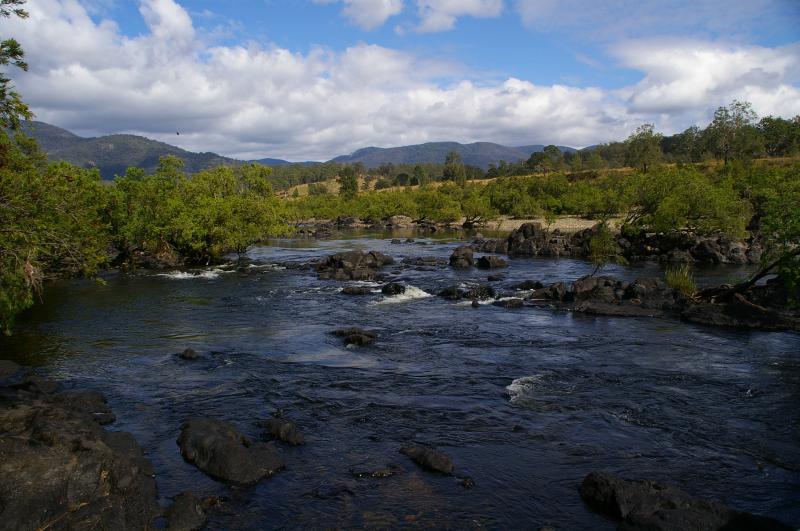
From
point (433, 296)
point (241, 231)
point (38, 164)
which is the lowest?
point (433, 296)

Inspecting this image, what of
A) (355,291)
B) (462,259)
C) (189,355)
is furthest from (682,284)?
(189,355)

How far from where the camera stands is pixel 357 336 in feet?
78.8

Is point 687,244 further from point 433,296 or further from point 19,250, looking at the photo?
point 19,250

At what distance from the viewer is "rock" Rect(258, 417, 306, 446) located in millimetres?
14313

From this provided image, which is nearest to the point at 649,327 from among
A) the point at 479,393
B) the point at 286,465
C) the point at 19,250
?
the point at 479,393

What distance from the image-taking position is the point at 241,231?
51438 millimetres

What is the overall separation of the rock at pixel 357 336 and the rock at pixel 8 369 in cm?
1190

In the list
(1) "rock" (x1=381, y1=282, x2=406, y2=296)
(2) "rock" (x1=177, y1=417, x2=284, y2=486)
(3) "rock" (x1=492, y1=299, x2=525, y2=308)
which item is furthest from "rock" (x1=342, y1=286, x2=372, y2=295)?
(2) "rock" (x1=177, y1=417, x2=284, y2=486)

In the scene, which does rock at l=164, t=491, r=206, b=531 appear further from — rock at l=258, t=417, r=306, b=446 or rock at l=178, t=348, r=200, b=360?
rock at l=178, t=348, r=200, b=360

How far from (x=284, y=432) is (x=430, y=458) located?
3.99 m

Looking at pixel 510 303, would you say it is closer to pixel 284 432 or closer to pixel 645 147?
pixel 284 432

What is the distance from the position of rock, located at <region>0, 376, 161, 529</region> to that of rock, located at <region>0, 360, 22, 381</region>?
6916mm

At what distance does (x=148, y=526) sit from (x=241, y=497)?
1947 mm

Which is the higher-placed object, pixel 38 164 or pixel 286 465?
pixel 38 164
